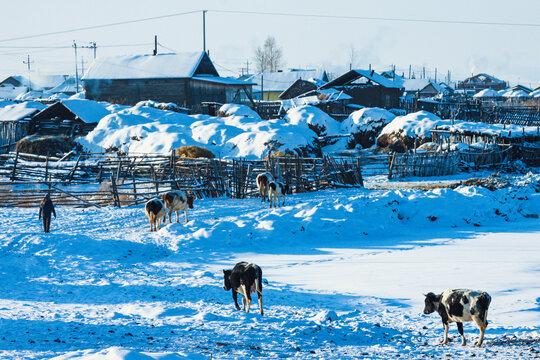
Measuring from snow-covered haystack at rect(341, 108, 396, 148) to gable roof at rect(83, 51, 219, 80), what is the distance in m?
17.0

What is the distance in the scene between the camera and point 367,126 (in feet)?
138

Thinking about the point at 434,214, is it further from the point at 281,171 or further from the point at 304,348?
the point at 304,348

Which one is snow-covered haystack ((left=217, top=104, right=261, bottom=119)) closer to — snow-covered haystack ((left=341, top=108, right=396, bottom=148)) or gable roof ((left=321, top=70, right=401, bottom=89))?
snow-covered haystack ((left=341, top=108, right=396, bottom=148))

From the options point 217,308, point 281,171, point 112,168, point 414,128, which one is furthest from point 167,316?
point 414,128

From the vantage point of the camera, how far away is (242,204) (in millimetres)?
21016

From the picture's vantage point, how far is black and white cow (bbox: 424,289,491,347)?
7.85m

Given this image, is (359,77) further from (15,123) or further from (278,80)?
(15,123)

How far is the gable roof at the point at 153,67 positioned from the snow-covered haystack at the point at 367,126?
16987 mm

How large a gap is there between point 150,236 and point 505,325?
Answer: 9891 millimetres

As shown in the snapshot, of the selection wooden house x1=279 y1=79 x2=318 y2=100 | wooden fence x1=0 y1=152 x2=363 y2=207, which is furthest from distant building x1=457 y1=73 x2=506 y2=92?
wooden fence x1=0 y1=152 x2=363 y2=207

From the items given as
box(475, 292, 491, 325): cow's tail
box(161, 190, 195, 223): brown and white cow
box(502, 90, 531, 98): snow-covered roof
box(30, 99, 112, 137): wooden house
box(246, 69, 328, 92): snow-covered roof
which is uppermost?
box(246, 69, 328, 92): snow-covered roof

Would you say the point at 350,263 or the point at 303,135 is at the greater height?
the point at 303,135

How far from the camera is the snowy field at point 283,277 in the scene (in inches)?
329

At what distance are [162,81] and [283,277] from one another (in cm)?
4391
